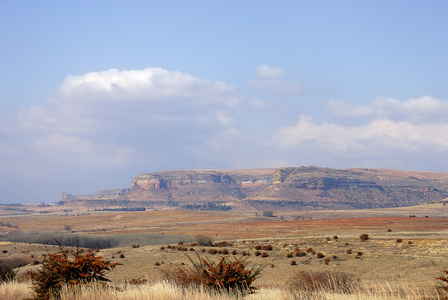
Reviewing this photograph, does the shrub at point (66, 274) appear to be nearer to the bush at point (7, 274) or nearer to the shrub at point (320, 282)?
the shrub at point (320, 282)

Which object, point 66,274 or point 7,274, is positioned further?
point 7,274

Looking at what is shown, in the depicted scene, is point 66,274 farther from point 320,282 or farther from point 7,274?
point 7,274

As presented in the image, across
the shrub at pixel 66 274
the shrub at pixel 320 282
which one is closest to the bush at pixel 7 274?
the shrub at pixel 66 274

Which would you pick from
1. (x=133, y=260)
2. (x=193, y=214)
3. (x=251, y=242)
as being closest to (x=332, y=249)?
(x=251, y=242)

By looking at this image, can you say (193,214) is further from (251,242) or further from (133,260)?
(133,260)

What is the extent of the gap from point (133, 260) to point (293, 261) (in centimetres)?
1603

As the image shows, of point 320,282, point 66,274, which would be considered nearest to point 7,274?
point 66,274

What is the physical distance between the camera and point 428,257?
3597 cm

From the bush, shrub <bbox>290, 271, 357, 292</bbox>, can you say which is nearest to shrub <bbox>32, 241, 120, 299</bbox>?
shrub <bbox>290, 271, 357, 292</bbox>

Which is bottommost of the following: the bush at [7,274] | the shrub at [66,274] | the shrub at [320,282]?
the shrub at [320,282]

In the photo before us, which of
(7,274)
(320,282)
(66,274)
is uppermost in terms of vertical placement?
(66,274)

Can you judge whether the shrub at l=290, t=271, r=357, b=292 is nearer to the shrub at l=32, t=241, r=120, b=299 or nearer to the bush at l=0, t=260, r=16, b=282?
the shrub at l=32, t=241, r=120, b=299

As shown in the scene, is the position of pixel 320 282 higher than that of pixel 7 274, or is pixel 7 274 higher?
pixel 320 282

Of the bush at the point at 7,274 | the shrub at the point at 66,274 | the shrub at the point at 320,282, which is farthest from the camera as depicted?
the bush at the point at 7,274
